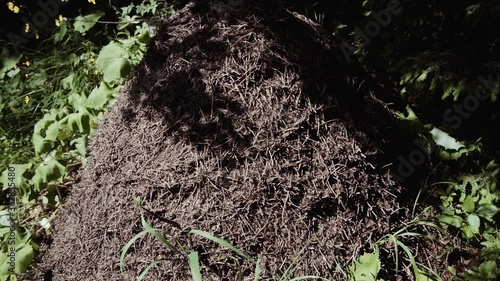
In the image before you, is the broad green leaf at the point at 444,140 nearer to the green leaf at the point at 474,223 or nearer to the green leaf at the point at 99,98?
the green leaf at the point at 474,223

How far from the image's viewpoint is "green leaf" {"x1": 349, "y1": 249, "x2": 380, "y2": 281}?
2512mm

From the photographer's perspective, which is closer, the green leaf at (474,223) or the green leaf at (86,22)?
the green leaf at (474,223)

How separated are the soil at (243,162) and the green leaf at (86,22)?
203cm

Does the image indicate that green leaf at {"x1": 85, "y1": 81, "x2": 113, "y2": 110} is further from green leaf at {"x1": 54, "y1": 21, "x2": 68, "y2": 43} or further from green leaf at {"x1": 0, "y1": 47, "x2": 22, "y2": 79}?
green leaf at {"x1": 0, "y1": 47, "x2": 22, "y2": 79}

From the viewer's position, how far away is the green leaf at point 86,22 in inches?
190

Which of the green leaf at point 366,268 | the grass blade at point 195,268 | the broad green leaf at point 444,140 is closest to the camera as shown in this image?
the grass blade at point 195,268

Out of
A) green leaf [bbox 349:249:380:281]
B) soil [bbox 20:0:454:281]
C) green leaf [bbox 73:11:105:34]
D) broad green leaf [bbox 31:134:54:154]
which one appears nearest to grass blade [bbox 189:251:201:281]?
soil [bbox 20:0:454:281]

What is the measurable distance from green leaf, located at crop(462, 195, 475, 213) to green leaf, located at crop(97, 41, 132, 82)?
83.8 inches

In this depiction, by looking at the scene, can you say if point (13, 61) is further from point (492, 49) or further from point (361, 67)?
point (492, 49)

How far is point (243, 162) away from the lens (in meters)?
2.67

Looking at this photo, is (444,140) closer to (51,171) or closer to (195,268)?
(195,268)

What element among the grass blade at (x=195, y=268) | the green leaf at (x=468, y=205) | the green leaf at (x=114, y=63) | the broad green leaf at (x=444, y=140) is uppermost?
the green leaf at (x=114, y=63)

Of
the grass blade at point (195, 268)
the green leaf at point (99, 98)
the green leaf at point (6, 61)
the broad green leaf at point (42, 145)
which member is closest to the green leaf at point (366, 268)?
the grass blade at point (195, 268)

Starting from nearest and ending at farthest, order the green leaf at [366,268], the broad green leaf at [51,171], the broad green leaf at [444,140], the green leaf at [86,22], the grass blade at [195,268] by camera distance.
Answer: the grass blade at [195,268]
the green leaf at [366,268]
the broad green leaf at [444,140]
the broad green leaf at [51,171]
the green leaf at [86,22]
